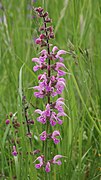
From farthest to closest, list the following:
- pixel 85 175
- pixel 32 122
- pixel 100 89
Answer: pixel 100 89 < pixel 85 175 < pixel 32 122

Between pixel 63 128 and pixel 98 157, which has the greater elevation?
pixel 63 128

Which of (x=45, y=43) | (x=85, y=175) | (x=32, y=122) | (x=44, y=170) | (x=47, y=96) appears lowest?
(x=85, y=175)

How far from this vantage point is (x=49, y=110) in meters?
1.38

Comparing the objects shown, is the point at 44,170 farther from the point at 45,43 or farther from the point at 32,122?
the point at 45,43

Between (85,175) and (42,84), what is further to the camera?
(85,175)

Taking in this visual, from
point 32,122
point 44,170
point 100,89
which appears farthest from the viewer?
point 100,89

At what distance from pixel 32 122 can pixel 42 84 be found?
0.30 metres

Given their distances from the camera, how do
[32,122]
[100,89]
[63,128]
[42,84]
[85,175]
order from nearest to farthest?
[42,84]
[32,122]
[63,128]
[85,175]
[100,89]

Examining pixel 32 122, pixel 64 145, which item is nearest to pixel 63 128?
pixel 64 145

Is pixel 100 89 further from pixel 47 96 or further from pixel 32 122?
pixel 47 96

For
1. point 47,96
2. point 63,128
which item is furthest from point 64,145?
point 47,96

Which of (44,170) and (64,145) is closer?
(44,170)

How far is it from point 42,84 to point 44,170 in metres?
0.36

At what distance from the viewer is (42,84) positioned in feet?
4.48
